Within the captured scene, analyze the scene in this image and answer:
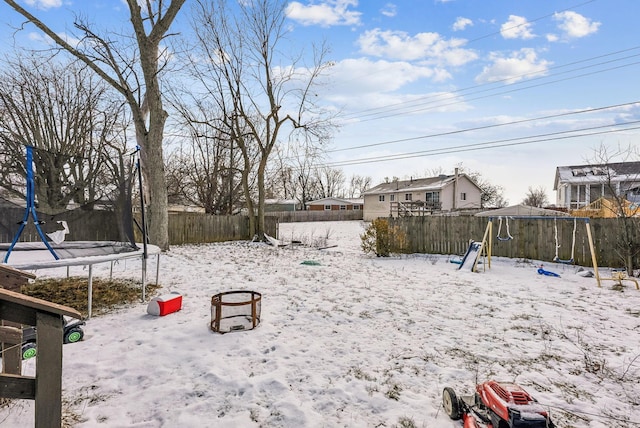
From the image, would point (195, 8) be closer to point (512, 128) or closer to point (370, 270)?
point (370, 270)

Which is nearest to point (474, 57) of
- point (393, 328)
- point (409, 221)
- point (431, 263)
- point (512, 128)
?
point (512, 128)

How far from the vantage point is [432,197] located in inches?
1105

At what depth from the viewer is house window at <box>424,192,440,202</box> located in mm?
27556

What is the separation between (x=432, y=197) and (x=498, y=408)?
28.0 metres

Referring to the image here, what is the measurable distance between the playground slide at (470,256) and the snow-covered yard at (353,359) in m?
2.09

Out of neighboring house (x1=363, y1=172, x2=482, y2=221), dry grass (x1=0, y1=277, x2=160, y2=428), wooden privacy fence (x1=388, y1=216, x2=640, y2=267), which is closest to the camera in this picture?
dry grass (x1=0, y1=277, x2=160, y2=428)

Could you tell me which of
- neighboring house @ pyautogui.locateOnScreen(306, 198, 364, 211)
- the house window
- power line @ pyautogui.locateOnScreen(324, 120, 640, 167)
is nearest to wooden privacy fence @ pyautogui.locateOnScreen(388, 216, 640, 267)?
power line @ pyautogui.locateOnScreen(324, 120, 640, 167)

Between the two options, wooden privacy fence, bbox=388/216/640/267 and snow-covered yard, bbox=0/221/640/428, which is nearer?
snow-covered yard, bbox=0/221/640/428

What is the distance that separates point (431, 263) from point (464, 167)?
3465 centimetres

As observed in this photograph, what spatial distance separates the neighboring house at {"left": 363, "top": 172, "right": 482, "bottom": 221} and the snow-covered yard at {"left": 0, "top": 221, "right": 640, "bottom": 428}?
20.2 m

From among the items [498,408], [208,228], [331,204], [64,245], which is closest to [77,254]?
[64,245]

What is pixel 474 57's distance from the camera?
14.4 m

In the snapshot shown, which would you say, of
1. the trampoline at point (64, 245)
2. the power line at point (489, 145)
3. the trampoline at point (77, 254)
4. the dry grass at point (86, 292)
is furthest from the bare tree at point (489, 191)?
the trampoline at point (77, 254)

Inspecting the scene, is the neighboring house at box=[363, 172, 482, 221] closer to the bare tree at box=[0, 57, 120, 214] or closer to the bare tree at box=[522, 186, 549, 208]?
the bare tree at box=[522, 186, 549, 208]
